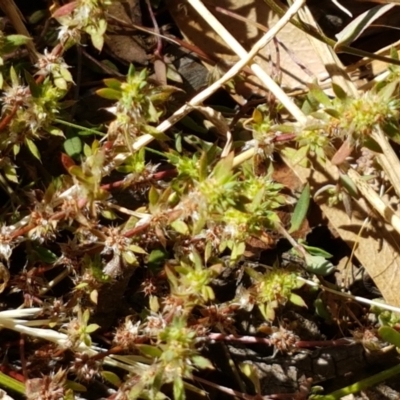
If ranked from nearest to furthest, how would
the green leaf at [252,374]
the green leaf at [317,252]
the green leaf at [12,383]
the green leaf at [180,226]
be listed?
the green leaf at [180,226], the green leaf at [12,383], the green leaf at [252,374], the green leaf at [317,252]

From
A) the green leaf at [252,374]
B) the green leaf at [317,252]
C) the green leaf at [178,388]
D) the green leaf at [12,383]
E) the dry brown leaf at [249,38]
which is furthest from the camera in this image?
the dry brown leaf at [249,38]

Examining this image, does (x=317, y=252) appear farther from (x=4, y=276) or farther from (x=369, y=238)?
(x=4, y=276)

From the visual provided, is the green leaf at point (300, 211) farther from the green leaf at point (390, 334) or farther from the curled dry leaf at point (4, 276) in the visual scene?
the curled dry leaf at point (4, 276)

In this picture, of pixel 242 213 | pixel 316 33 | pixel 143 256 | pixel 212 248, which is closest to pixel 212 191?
pixel 242 213

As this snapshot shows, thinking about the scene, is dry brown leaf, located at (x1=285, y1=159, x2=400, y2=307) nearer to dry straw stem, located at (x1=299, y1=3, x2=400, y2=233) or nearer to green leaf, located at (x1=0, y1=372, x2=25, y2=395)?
dry straw stem, located at (x1=299, y1=3, x2=400, y2=233)

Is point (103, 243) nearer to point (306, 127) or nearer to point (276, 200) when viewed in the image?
point (276, 200)

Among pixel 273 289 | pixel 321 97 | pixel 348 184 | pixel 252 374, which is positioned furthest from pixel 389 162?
pixel 252 374

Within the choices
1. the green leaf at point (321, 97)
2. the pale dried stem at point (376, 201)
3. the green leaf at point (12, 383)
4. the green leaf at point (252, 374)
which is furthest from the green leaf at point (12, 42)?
the green leaf at point (252, 374)
